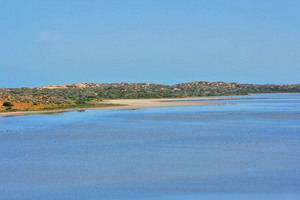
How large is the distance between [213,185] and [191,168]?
7.23 feet

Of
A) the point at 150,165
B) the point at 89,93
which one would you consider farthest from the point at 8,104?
the point at 89,93

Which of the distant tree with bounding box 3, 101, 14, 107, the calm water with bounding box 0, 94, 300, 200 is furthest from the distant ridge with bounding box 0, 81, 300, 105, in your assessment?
the calm water with bounding box 0, 94, 300, 200

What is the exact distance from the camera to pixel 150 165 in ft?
45.2

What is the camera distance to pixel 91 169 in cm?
1324

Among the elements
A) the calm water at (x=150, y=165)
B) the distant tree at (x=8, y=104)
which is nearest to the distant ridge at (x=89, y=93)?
the distant tree at (x=8, y=104)

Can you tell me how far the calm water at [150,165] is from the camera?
1052 centimetres

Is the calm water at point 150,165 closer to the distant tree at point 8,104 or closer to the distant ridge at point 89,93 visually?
the distant tree at point 8,104

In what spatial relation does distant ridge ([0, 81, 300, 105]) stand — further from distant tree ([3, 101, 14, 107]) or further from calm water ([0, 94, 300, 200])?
calm water ([0, 94, 300, 200])

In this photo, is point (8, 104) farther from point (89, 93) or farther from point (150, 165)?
point (89, 93)

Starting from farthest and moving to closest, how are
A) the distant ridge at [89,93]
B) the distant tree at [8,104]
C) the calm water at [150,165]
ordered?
the distant ridge at [89,93], the distant tree at [8,104], the calm water at [150,165]

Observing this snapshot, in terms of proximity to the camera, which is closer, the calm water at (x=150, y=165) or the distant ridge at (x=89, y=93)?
the calm water at (x=150, y=165)

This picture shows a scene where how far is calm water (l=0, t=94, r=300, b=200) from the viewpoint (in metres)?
10.5

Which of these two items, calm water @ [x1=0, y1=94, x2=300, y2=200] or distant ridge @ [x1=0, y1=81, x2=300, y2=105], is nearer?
calm water @ [x1=0, y1=94, x2=300, y2=200]

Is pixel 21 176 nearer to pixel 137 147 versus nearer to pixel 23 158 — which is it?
pixel 23 158
